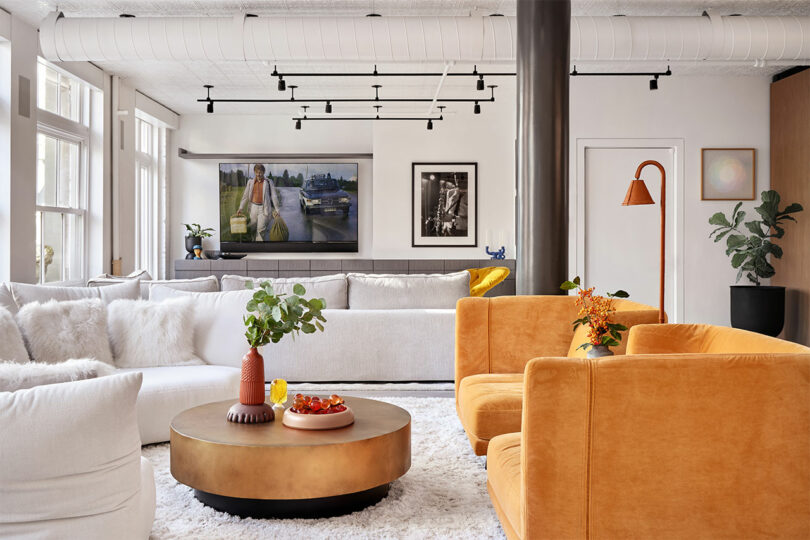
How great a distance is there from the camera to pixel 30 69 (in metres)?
6.43

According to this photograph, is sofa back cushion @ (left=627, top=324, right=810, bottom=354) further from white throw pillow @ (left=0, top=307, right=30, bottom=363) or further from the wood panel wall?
the wood panel wall

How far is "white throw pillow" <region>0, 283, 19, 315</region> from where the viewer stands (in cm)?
390

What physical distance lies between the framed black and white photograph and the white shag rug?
6.97 m

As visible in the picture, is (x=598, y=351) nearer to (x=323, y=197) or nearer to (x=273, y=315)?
(x=273, y=315)

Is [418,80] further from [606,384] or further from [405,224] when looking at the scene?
[606,384]

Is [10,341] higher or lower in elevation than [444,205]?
lower

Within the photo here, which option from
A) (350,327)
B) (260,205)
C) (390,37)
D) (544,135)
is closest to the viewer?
(544,135)

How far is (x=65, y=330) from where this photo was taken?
3.88 metres

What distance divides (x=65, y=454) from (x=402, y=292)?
4.10m

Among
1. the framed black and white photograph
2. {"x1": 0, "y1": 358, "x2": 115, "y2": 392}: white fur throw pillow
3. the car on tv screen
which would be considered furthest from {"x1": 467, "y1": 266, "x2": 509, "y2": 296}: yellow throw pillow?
the car on tv screen

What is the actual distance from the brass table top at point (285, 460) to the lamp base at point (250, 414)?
8 cm

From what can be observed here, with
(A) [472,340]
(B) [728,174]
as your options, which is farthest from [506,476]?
(B) [728,174]

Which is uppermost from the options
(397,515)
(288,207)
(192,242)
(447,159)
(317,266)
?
(447,159)

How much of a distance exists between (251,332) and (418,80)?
6496 millimetres
